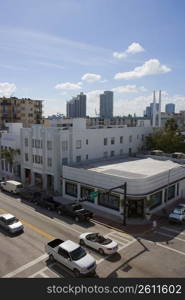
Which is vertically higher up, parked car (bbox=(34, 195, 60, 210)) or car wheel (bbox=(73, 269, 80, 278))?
parked car (bbox=(34, 195, 60, 210))

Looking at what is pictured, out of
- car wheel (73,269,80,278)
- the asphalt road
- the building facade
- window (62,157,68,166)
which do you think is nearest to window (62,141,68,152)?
window (62,157,68,166)

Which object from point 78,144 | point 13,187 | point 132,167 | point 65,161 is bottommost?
point 13,187

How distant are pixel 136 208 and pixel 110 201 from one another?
12.5ft

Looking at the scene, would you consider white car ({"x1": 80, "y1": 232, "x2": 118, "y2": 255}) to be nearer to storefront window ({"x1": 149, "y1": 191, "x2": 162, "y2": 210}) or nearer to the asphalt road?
the asphalt road

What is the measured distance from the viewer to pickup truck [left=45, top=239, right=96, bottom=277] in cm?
2019

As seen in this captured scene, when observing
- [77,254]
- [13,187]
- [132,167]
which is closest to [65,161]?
[13,187]

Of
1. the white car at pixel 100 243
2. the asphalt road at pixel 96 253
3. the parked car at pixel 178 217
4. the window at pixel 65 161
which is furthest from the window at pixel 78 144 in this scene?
the white car at pixel 100 243

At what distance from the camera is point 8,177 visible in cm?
5728

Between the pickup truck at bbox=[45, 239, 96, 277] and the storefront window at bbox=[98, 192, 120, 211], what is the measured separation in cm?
1344

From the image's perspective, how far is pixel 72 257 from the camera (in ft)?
68.7

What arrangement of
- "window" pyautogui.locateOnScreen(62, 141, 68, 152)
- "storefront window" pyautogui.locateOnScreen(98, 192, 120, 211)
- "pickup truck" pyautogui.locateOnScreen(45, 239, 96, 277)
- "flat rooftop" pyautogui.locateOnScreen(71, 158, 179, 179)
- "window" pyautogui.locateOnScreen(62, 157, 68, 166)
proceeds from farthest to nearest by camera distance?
"window" pyautogui.locateOnScreen(62, 157, 68, 166)
"window" pyautogui.locateOnScreen(62, 141, 68, 152)
"flat rooftop" pyautogui.locateOnScreen(71, 158, 179, 179)
"storefront window" pyautogui.locateOnScreen(98, 192, 120, 211)
"pickup truck" pyautogui.locateOnScreen(45, 239, 96, 277)

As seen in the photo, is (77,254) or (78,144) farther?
(78,144)

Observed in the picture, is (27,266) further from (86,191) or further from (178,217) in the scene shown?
(178,217)

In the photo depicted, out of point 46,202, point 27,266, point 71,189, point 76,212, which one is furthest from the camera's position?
point 71,189
